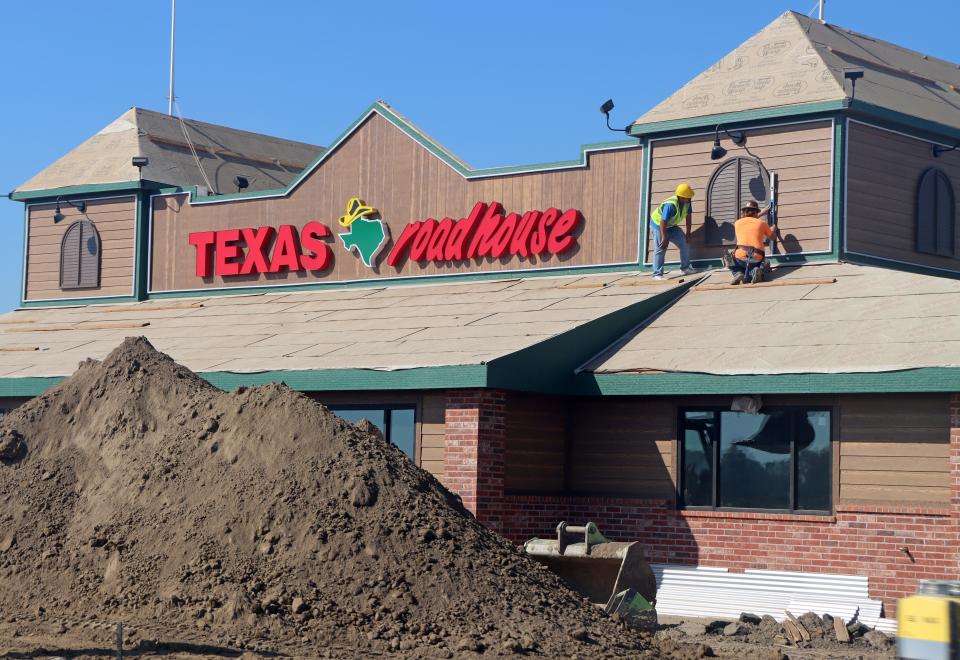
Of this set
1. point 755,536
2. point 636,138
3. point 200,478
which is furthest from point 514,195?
point 200,478

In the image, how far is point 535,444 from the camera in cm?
2047

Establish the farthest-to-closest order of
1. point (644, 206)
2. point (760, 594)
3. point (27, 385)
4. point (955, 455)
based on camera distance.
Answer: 1. point (27, 385)
2. point (644, 206)
3. point (760, 594)
4. point (955, 455)

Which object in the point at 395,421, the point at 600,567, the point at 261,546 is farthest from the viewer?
the point at 395,421

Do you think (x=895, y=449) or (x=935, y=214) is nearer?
(x=895, y=449)

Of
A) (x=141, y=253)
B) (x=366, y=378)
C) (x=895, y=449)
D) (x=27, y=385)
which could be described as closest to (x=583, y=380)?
(x=366, y=378)

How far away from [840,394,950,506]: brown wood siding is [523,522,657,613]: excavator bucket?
3.09 m

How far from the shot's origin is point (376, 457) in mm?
15961

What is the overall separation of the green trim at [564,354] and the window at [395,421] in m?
1.96

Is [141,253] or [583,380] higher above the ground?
[141,253]

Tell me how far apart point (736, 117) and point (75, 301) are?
583 inches

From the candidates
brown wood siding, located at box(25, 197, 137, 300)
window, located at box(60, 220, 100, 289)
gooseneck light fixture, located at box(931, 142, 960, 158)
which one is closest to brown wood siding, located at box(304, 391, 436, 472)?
gooseneck light fixture, located at box(931, 142, 960, 158)

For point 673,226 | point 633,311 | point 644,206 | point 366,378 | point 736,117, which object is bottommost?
point 366,378

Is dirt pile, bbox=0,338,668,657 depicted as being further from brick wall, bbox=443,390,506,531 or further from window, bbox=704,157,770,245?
window, bbox=704,157,770,245

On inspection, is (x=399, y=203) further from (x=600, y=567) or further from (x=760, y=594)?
(x=600, y=567)
